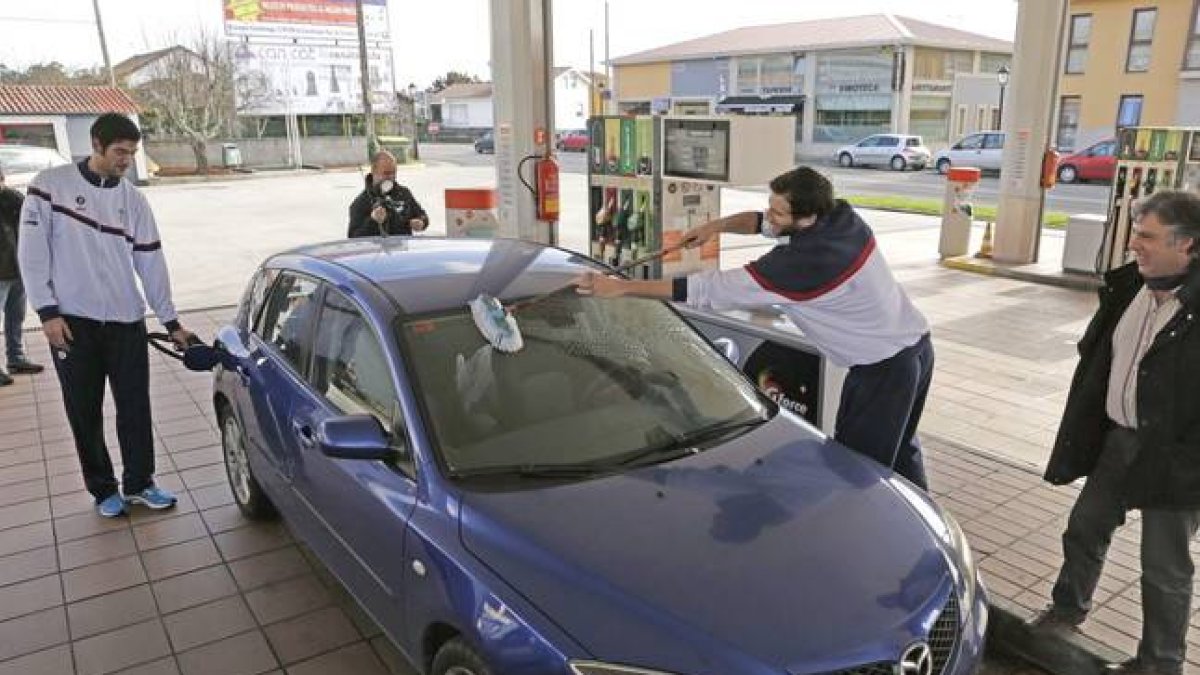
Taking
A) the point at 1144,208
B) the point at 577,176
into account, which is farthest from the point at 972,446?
the point at 577,176

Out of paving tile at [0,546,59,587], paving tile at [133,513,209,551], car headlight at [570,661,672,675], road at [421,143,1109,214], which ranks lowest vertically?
road at [421,143,1109,214]

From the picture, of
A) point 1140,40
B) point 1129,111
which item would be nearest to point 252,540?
point 1129,111

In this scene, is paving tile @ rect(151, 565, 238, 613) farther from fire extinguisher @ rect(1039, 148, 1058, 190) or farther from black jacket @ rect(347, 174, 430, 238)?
fire extinguisher @ rect(1039, 148, 1058, 190)

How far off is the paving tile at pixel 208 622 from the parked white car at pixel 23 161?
21488 millimetres

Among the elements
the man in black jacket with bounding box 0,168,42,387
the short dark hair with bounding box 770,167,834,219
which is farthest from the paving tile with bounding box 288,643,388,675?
the man in black jacket with bounding box 0,168,42,387

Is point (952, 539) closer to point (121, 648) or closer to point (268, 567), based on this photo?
point (268, 567)

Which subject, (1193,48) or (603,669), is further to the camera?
(1193,48)

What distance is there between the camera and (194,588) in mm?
3809

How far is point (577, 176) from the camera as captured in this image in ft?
96.0

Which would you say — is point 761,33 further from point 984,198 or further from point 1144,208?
point 1144,208

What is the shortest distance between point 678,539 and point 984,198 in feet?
70.5

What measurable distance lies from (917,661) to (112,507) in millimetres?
4004

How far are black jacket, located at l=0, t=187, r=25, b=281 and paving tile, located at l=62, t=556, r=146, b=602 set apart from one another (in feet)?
12.6

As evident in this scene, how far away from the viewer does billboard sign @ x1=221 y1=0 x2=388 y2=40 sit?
35.1 m
